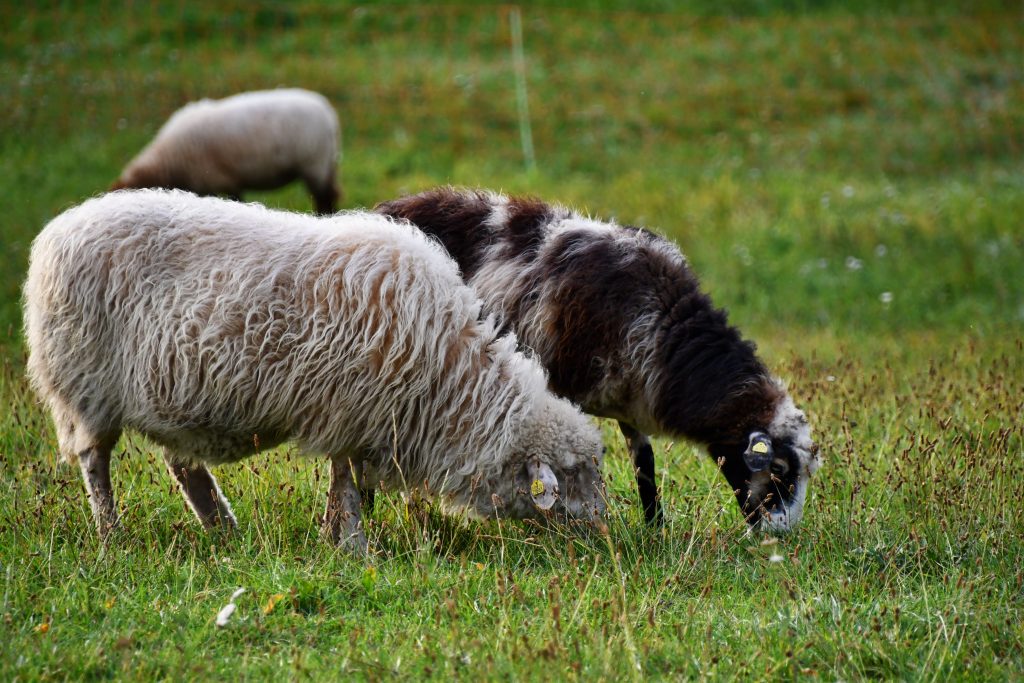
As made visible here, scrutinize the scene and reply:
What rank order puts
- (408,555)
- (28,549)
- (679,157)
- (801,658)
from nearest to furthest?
(801,658) → (28,549) → (408,555) → (679,157)

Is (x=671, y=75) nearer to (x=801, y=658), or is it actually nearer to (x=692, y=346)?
(x=692, y=346)

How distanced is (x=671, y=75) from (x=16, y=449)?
12880mm

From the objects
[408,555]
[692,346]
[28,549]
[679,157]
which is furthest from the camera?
[679,157]

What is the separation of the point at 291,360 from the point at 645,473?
6.29 ft

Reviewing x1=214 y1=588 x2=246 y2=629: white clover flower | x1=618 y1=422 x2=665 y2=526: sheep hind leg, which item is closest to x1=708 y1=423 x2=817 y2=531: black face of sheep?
x1=618 y1=422 x2=665 y2=526: sheep hind leg

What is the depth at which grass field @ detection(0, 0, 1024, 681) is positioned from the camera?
360cm

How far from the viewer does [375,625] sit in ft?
→ 12.2

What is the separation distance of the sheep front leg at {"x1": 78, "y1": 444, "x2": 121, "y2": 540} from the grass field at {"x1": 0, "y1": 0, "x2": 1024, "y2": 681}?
90mm

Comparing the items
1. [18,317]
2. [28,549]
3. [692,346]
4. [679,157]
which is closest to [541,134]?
[679,157]

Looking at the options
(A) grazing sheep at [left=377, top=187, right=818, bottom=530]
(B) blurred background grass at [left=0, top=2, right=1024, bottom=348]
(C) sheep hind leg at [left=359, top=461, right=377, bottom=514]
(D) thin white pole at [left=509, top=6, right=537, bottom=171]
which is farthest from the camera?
(D) thin white pole at [left=509, top=6, right=537, bottom=171]

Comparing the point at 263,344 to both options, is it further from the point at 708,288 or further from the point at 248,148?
the point at 248,148

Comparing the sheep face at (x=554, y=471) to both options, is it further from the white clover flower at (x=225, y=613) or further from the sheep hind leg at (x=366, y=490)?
the white clover flower at (x=225, y=613)

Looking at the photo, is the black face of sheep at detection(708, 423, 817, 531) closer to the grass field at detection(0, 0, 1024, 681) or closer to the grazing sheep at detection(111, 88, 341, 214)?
the grass field at detection(0, 0, 1024, 681)

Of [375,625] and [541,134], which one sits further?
[541,134]
